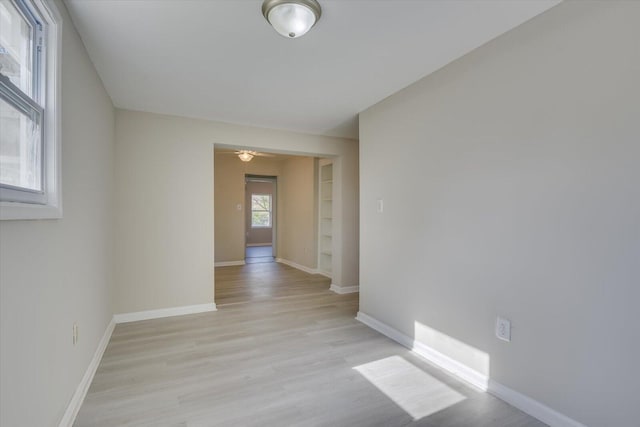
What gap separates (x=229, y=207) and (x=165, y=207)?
11.3ft

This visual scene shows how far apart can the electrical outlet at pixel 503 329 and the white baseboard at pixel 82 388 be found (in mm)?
2629

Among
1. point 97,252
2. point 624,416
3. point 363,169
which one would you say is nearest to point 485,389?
point 624,416

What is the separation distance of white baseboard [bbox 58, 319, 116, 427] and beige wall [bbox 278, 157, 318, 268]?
3945 millimetres

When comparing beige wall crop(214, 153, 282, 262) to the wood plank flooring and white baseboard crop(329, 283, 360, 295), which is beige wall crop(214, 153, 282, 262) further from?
white baseboard crop(329, 283, 360, 295)

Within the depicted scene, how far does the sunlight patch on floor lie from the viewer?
1971 millimetres

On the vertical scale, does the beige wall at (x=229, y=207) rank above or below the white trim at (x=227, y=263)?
above

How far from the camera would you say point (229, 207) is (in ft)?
23.2

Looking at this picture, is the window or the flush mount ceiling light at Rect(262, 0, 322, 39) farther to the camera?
the window

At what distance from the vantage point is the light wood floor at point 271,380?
185 centimetres

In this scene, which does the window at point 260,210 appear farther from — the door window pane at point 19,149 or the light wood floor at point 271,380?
the door window pane at point 19,149

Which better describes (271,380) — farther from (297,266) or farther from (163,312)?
(297,266)

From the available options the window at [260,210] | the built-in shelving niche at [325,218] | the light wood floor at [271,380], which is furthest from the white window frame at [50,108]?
the window at [260,210]

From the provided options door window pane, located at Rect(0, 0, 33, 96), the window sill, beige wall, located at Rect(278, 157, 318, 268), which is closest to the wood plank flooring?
beige wall, located at Rect(278, 157, 318, 268)

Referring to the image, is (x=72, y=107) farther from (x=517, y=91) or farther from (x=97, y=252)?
(x=517, y=91)
